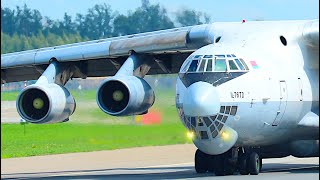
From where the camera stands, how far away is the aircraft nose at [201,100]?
18297 millimetres

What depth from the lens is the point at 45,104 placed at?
2141 cm

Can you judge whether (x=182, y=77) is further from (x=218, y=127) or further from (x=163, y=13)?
(x=163, y=13)

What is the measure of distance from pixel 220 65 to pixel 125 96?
2.79 m

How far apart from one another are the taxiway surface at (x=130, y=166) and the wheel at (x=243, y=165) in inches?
12.5

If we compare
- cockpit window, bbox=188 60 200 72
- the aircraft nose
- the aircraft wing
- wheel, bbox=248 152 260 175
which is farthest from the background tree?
the aircraft nose

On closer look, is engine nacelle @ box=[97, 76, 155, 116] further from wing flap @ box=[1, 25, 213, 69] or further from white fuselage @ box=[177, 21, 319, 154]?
white fuselage @ box=[177, 21, 319, 154]

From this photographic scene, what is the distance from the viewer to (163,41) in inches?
848

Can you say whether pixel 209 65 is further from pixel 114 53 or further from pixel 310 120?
pixel 114 53

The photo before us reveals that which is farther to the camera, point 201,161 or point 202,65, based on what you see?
point 201,161

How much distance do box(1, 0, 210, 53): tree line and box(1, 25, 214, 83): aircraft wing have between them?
0.46m

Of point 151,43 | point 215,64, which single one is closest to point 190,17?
point 151,43

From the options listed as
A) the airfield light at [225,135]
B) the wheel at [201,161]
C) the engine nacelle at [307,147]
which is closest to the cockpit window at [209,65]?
the airfield light at [225,135]

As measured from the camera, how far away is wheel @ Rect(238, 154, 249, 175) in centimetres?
1995

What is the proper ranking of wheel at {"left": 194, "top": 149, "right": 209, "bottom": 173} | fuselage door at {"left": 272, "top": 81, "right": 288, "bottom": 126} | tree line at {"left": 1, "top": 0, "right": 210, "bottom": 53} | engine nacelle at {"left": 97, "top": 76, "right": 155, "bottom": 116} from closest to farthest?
1. fuselage door at {"left": 272, "top": 81, "right": 288, "bottom": 126}
2. engine nacelle at {"left": 97, "top": 76, "right": 155, "bottom": 116}
3. wheel at {"left": 194, "top": 149, "right": 209, "bottom": 173}
4. tree line at {"left": 1, "top": 0, "right": 210, "bottom": 53}
